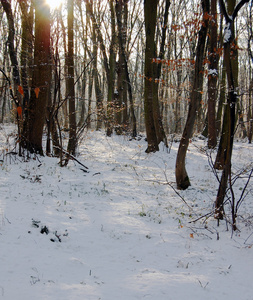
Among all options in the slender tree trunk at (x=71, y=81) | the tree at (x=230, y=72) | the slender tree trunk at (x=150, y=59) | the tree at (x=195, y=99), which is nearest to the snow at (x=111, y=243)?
the tree at (x=195, y=99)

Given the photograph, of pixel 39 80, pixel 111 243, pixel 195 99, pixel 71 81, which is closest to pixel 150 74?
pixel 71 81

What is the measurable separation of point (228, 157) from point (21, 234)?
3.33 metres

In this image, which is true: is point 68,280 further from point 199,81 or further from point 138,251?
point 199,81

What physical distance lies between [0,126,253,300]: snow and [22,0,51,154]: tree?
1464 millimetres

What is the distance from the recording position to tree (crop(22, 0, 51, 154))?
7.64 metres

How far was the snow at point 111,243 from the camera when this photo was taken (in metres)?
2.68

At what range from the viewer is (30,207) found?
445 centimetres

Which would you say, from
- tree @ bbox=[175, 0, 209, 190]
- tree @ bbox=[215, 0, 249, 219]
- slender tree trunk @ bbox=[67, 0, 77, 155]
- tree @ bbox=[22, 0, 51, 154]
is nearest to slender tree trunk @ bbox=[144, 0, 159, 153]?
slender tree trunk @ bbox=[67, 0, 77, 155]

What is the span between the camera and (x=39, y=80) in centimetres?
775

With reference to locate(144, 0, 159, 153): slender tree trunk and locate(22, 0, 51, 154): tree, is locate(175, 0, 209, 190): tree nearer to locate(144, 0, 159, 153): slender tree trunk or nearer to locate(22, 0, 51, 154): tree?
locate(144, 0, 159, 153): slender tree trunk

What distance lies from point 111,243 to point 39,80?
5864 millimetres

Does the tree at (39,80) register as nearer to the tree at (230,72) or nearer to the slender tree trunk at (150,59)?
the slender tree trunk at (150,59)

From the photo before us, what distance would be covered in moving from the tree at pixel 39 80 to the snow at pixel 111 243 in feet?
4.80

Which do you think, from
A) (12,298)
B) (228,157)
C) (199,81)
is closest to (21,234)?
(12,298)
